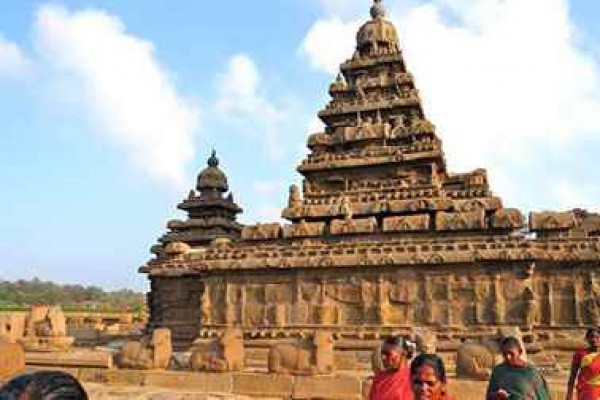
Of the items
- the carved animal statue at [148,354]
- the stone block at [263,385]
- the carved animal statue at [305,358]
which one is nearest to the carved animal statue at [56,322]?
the carved animal statue at [148,354]

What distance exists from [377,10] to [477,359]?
83.6 feet

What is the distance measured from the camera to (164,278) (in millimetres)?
25375

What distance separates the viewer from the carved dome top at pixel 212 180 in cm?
3694

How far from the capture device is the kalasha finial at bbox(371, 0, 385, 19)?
33103mm

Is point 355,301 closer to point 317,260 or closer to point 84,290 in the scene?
point 317,260

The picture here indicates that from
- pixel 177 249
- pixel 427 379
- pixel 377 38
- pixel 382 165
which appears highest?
pixel 377 38

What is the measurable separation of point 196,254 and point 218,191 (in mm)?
12859

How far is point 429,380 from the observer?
4141 millimetres

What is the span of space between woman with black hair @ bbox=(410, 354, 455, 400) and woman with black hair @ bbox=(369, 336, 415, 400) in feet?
3.23

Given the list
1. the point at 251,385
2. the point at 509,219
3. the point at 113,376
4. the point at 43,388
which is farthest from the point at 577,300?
the point at 43,388

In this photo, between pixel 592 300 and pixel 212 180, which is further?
pixel 212 180

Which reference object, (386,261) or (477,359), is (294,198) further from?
(477,359)

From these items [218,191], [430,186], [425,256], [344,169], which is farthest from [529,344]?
[218,191]

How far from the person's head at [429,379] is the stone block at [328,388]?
25.6ft
